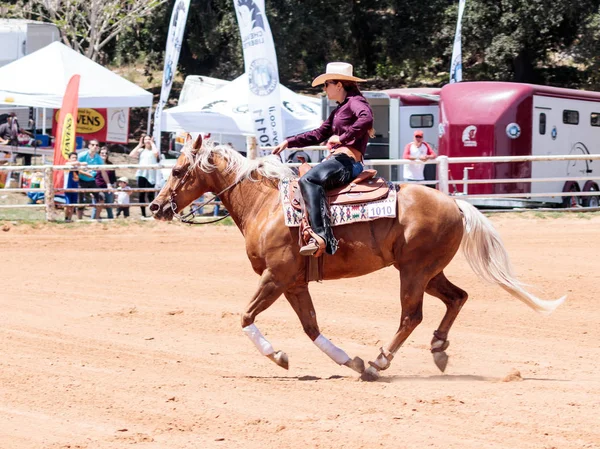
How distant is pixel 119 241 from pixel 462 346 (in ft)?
29.2

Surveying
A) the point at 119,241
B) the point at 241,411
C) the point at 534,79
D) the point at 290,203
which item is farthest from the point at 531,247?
the point at 534,79

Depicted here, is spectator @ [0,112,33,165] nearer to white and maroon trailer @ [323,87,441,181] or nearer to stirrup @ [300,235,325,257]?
white and maroon trailer @ [323,87,441,181]

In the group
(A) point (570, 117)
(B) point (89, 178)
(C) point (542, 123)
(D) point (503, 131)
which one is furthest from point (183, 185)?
(A) point (570, 117)

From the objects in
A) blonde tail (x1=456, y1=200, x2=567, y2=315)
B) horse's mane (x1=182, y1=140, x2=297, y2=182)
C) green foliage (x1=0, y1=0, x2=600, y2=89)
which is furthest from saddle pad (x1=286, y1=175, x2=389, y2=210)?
green foliage (x1=0, y1=0, x2=600, y2=89)

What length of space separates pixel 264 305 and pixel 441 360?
160 centimetres

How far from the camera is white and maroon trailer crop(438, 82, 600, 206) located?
19.8m

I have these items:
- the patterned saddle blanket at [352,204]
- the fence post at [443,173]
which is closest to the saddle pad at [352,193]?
the patterned saddle blanket at [352,204]

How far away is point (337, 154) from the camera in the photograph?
25.2 ft

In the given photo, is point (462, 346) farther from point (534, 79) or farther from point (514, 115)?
point (534, 79)

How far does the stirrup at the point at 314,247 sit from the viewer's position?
24.0ft

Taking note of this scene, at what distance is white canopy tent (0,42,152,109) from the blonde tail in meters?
17.7

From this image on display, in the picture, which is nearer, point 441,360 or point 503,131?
point 441,360

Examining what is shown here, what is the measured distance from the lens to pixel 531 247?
14977 mm

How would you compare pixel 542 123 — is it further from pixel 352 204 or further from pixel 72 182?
pixel 352 204
